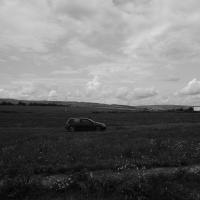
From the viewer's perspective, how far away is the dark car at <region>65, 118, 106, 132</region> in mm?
28516

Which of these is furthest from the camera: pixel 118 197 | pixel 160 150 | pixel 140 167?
pixel 160 150

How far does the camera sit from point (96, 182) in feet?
23.1

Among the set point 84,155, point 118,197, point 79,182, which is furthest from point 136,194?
point 84,155

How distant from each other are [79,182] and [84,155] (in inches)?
158

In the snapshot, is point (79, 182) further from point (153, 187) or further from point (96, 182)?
point (153, 187)

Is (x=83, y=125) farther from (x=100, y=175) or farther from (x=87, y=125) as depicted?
(x=100, y=175)

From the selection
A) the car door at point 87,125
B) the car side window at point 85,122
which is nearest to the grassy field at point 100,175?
the car door at point 87,125

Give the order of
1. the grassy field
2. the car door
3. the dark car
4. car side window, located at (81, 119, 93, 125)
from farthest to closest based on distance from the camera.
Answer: car side window, located at (81, 119, 93, 125)
the car door
the dark car
the grassy field

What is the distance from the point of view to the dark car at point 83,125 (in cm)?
2852

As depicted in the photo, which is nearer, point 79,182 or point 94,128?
point 79,182

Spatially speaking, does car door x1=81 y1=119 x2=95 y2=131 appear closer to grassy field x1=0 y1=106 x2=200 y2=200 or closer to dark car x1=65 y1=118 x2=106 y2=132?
dark car x1=65 y1=118 x2=106 y2=132

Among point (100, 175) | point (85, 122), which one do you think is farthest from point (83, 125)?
point (100, 175)

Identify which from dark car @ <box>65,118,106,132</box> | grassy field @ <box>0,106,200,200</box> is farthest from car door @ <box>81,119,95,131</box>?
grassy field @ <box>0,106,200,200</box>

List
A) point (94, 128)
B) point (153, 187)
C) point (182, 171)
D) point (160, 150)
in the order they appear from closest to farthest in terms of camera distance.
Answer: point (153, 187) < point (182, 171) < point (160, 150) < point (94, 128)
